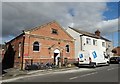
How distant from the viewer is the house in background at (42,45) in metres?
26.7

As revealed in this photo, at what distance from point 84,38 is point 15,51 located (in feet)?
51.5

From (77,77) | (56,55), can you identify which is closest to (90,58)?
(56,55)

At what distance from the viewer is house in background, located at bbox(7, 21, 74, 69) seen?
2672 centimetres

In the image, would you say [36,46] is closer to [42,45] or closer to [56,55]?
[42,45]

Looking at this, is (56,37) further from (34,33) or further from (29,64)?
(29,64)

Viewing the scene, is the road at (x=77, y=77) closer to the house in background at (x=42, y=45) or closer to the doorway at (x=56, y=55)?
the house in background at (x=42, y=45)

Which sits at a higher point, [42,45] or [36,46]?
[42,45]

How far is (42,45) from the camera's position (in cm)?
2862

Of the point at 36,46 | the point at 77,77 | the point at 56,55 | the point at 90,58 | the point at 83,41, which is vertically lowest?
the point at 77,77

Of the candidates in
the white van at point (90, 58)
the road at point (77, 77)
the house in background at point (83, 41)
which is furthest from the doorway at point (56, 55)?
the road at point (77, 77)

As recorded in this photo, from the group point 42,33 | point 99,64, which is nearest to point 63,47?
point 42,33

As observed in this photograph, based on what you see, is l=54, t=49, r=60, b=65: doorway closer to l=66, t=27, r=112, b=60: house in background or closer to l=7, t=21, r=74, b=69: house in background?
l=7, t=21, r=74, b=69: house in background

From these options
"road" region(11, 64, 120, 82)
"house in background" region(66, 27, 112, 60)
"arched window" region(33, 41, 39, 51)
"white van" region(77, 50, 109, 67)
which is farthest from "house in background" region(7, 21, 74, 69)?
"road" region(11, 64, 120, 82)

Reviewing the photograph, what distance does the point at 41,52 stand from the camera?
28234 millimetres
